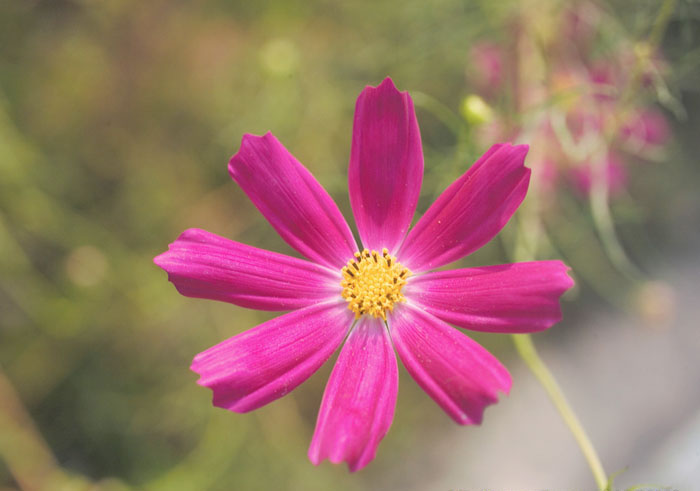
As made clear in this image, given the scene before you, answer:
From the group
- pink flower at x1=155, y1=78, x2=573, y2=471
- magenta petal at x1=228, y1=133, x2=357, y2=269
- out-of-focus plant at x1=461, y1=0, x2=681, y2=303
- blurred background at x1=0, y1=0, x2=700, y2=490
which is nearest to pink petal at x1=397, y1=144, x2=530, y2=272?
pink flower at x1=155, y1=78, x2=573, y2=471

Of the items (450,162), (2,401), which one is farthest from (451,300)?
(2,401)

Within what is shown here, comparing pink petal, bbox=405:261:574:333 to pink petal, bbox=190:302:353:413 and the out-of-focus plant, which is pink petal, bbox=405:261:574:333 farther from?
the out-of-focus plant

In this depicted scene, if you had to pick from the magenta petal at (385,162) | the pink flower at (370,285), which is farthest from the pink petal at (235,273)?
the magenta petal at (385,162)

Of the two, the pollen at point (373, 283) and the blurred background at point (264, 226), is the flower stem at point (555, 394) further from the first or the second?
the blurred background at point (264, 226)

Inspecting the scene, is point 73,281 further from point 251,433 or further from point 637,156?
point 637,156

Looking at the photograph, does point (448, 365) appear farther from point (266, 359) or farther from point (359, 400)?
point (266, 359)

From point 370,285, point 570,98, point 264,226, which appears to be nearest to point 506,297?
point 370,285

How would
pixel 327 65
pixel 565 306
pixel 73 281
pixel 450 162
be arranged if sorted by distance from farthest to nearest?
pixel 565 306
pixel 327 65
pixel 73 281
pixel 450 162

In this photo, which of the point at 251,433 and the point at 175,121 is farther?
the point at 175,121

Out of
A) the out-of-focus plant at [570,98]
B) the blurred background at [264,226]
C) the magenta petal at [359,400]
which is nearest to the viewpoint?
the magenta petal at [359,400]
